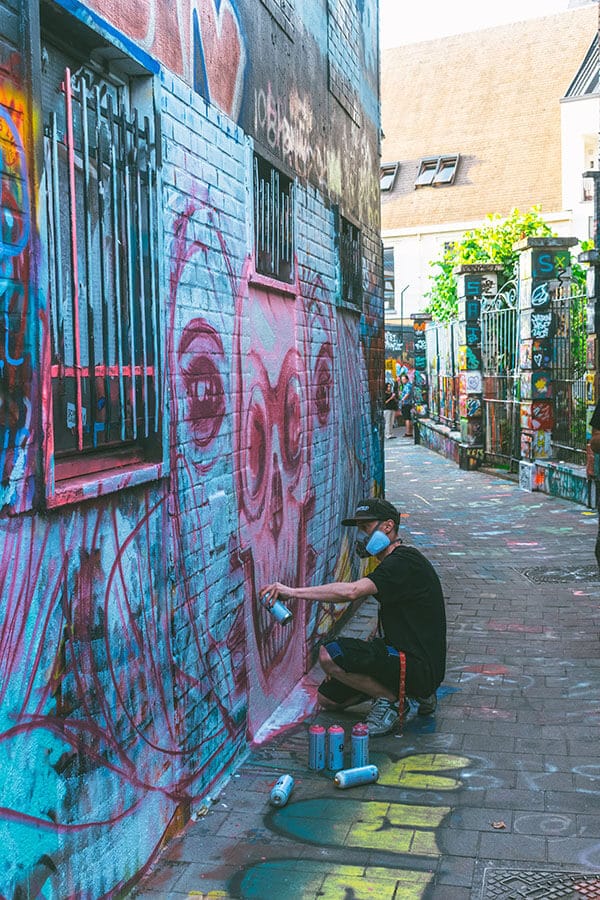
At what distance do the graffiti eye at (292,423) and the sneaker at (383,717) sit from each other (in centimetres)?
153

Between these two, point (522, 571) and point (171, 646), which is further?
point (522, 571)

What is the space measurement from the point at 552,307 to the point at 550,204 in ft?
72.1

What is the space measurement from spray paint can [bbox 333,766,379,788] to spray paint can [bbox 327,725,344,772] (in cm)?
16

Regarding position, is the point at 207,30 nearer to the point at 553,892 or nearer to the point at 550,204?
the point at 553,892

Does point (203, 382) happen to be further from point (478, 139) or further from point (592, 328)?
point (478, 139)

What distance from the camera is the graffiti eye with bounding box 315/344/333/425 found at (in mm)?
7059

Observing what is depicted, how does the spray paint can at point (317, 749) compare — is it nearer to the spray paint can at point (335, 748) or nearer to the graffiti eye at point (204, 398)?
the spray paint can at point (335, 748)

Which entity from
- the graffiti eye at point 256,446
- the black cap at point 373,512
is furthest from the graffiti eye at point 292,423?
the black cap at point 373,512

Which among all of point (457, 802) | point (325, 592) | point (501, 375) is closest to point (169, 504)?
point (325, 592)

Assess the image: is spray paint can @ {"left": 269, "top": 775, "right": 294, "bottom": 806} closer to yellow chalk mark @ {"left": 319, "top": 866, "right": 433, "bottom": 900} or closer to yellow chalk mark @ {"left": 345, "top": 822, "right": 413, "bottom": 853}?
yellow chalk mark @ {"left": 345, "top": 822, "right": 413, "bottom": 853}

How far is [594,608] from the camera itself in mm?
8266

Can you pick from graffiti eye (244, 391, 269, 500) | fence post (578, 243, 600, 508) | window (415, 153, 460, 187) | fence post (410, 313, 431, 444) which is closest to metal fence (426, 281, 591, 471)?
fence post (578, 243, 600, 508)

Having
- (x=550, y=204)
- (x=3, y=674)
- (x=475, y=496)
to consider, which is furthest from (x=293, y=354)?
(x=550, y=204)

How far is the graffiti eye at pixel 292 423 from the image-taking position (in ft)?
20.1
